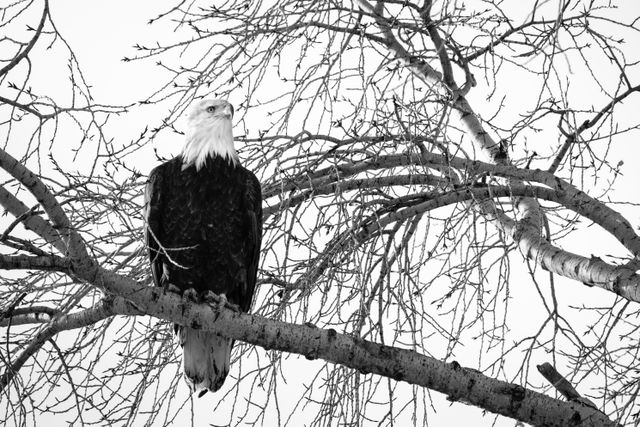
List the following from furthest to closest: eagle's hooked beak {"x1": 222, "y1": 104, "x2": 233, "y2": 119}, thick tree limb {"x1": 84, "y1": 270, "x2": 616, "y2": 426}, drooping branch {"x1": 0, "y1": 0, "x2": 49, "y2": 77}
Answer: eagle's hooked beak {"x1": 222, "y1": 104, "x2": 233, "y2": 119} → thick tree limb {"x1": 84, "y1": 270, "x2": 616, "y2": 426} → drooping branch {"x1": 0, "y1": 0, "x2": 49, "y2": 77}

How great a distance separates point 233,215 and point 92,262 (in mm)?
1671

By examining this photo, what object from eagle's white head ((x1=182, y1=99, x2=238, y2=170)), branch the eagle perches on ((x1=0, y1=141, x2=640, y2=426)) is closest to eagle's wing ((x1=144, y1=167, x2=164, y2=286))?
eagle's white head ((x1=182, y1=99, x2=238, y2=170))

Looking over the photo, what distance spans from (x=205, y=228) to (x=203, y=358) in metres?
0.78

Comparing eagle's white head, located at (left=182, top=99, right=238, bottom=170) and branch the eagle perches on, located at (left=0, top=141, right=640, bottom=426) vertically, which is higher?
eagle's white head, located at (left=182, top=99, right=238, bottom=170)

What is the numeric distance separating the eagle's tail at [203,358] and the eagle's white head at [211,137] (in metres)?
0.97

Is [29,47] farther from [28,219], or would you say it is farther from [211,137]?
[211,137]

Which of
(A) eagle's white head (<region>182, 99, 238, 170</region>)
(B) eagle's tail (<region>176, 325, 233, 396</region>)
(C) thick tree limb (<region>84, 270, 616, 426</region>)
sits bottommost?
(C) thick tree limb (<region>84, 270, 616, 426</region>)

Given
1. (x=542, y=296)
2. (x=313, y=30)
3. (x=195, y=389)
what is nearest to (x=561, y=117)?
(x=542, y=296)

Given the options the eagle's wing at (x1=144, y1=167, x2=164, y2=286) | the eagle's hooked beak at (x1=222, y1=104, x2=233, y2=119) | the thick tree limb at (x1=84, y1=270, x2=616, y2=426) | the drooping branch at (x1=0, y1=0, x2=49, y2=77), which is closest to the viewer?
the drooping branch at (x1=0, y1=0, x2=49, y2=77)

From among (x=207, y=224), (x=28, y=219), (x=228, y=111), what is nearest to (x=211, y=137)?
(x=228, y=111)

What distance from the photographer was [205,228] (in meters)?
4.77

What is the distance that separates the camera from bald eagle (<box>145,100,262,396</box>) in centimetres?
473

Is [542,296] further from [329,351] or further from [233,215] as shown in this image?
[233,215]

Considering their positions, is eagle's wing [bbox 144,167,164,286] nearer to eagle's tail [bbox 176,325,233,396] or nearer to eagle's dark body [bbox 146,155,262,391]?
eagle's dark body [bbox 146,155,262,391]
